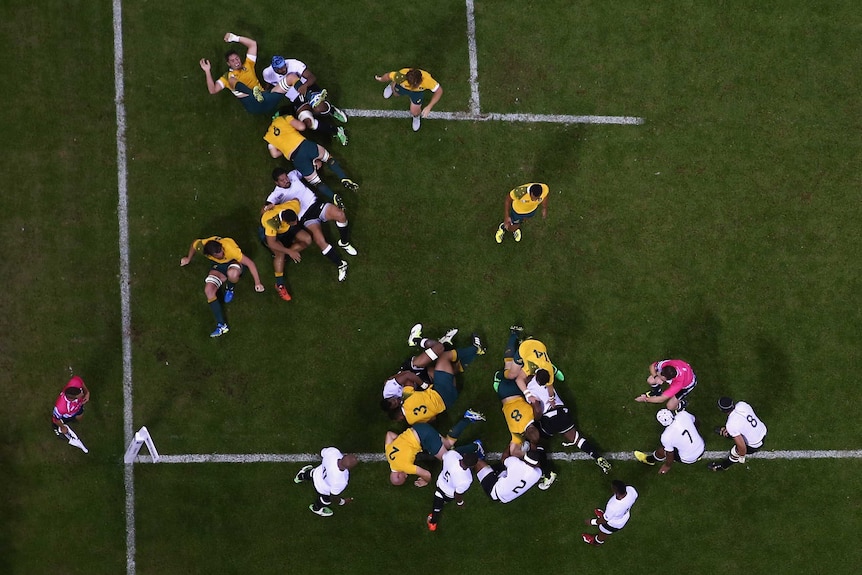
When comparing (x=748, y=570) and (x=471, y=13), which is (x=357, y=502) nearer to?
(x=748, y=570)

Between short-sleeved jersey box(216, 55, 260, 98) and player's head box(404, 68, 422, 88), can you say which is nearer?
player's head box(404, 68, 422, 88)

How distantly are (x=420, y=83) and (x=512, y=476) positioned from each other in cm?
644

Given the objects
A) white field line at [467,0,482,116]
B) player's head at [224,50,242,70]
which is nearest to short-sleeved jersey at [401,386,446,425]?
white field line at [467,0,482,116]

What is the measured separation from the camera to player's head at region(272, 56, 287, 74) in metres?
11.2

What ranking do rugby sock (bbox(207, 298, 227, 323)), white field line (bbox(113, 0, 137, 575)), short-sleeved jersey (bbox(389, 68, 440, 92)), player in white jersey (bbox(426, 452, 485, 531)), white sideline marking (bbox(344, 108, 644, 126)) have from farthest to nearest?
white sideline marking (bbox(344, 108, 644, 126))
white field line (bbox(113, 0, 137, 575))
rugby sock (bbox(207, 298, 227, 323))
short-sleeved jersey (bbox(389, 68, 440, 92))
player in white jersey (bbox(426, 452, 485, 531))

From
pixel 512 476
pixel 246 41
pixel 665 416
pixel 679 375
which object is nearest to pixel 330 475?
pixel 512 476

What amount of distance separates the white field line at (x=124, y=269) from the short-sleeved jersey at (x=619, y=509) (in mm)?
7880

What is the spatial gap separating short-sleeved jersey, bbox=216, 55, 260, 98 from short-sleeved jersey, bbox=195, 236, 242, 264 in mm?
2457

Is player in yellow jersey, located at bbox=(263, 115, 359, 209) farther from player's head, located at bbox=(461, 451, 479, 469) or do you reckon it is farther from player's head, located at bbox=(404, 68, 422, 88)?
player's head, located at bbox=(461, 451, 479, 469)

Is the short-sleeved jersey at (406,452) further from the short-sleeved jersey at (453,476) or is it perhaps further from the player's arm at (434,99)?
the player's arm at (434,99)

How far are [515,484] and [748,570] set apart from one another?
482 centimetres

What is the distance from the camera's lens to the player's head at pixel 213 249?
10.8 m

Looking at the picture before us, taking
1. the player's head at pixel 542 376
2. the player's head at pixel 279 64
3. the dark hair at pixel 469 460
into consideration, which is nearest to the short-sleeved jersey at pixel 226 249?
the player's head at pixel 279 64

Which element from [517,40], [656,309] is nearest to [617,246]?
[656,309]
